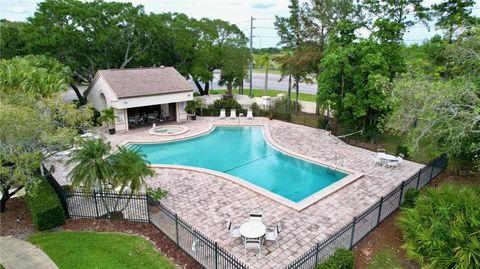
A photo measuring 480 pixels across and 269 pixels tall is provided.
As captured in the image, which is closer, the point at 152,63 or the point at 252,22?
the point at 152,63

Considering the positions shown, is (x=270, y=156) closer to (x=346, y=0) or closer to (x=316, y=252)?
(x=316, y=252)

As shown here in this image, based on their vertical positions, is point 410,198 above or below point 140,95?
below

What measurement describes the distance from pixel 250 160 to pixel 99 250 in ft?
38.9

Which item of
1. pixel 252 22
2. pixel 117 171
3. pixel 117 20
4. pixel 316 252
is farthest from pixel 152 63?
pixel 316 252

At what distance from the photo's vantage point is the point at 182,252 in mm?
10375

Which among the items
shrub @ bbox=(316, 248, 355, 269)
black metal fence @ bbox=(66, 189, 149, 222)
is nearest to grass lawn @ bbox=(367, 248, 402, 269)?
shrub @ bbox=(316, 248, 355, 269)

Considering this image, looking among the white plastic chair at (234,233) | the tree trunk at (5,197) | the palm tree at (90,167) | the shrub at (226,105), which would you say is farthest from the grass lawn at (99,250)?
the shrub at (226,105)

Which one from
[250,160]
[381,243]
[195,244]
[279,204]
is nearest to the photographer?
[195,244]

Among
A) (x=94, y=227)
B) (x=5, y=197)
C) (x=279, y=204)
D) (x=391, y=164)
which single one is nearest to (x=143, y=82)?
(x=5, y=197)

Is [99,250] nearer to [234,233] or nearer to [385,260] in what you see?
[234,233]

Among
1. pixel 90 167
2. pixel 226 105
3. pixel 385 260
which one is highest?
pixel 226 105

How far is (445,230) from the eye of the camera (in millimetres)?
8938

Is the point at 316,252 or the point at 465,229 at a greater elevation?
the point at 465,229

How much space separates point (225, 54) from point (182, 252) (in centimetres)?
2947
